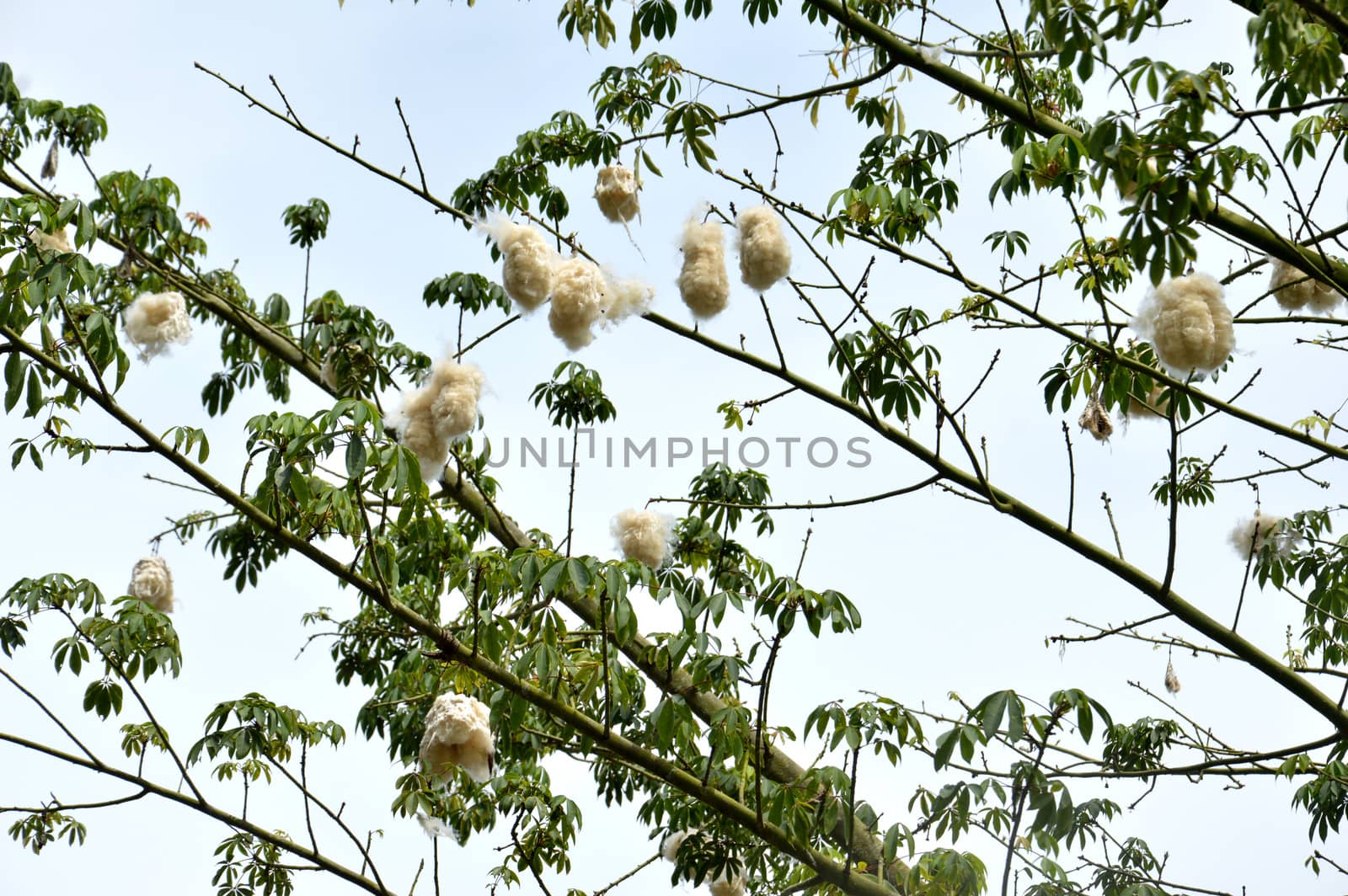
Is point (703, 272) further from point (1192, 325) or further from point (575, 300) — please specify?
point (1192, 325)

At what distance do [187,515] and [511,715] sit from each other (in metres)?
2.76

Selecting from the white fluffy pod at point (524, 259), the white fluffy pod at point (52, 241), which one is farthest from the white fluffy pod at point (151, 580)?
the white fluffy pod at point (524, 259)

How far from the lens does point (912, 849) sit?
3.11 meters

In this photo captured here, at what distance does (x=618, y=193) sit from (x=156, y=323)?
1.36 m

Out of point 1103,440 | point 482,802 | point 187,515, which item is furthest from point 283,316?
point 1103,440

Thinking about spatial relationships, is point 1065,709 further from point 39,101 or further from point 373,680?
point 39,101

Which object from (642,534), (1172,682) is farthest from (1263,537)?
(642,534)

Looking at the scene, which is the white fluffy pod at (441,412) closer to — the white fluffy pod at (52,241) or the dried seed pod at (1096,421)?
the white fluffy pod at (52,241)

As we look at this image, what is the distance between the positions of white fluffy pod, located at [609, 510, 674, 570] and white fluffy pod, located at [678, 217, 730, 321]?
0.70 metres

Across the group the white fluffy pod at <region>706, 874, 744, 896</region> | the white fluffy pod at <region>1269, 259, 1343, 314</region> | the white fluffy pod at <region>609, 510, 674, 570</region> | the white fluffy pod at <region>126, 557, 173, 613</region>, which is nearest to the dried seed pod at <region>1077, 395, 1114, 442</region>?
the white fluffy pod at <region>1269, 259, 1343, 314</region>

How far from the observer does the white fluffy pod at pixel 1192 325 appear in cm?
234

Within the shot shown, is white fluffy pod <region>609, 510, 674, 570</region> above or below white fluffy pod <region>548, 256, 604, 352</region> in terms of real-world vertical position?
below

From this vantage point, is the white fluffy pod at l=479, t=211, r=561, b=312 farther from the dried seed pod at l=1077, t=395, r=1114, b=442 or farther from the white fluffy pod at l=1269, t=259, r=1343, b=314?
the white fluffy pod at l=1269, t=259, r=1343, b=314

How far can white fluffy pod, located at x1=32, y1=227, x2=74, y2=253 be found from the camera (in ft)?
10.3
